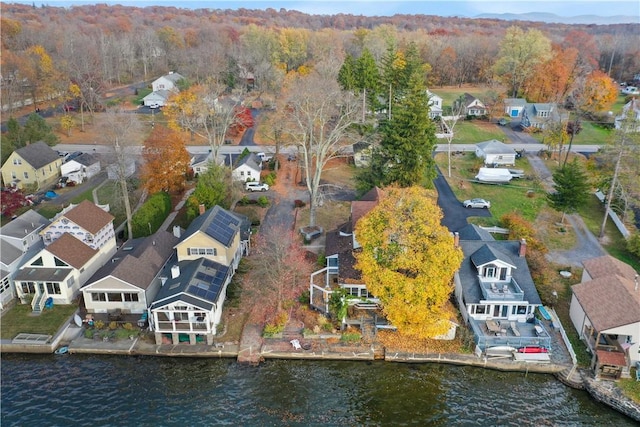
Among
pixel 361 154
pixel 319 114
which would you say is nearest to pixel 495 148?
pixel 361 154

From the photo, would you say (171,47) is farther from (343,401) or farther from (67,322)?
(343,401)

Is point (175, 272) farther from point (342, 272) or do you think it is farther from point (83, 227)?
point (342, 272)

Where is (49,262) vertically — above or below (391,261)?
below

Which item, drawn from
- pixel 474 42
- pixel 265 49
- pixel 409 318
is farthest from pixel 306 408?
pixel 474 42

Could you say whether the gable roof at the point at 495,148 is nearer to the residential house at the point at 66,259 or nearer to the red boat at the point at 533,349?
the red boat at the point at 533,349

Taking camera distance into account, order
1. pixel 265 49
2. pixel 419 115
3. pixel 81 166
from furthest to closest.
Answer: pixel 265 49 < pixel 81 166 < pixel 419 115

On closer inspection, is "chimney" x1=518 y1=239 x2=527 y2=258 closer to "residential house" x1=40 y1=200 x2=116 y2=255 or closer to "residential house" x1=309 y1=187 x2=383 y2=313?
"residential house" x1=309 y1=187 x2=383 y2=313

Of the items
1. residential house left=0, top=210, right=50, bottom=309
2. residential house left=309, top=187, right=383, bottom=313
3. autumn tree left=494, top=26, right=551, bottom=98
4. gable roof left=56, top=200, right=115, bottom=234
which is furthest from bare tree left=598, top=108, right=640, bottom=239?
autumn tree left=494, top=26, right=551, bottom=98
